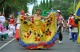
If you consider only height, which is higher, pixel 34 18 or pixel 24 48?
pixel 34 18

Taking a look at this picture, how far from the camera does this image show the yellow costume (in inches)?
717

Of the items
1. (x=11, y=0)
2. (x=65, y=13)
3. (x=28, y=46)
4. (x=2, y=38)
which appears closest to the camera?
(x=28, y=46)

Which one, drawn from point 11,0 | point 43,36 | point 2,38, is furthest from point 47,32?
point 11,0

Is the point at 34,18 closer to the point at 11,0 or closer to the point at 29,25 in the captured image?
the point at 29,25

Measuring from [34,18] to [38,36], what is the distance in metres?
0.85

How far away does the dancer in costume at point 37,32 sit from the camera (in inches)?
717

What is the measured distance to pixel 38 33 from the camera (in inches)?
728

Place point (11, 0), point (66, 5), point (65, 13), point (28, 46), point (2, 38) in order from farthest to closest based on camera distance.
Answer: point (66, 5)
point (65, 13)
point (11, 0)
point (2, 38)
point (28, 46)

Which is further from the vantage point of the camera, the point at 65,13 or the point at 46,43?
the point at 65,13

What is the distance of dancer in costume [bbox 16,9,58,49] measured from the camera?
59.8 feet

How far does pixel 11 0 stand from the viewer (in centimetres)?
6225

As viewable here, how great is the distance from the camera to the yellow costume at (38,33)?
18.2 m

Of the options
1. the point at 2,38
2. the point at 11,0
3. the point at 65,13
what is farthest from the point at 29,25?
the point at 65,13

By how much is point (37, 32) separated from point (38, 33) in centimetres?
6
